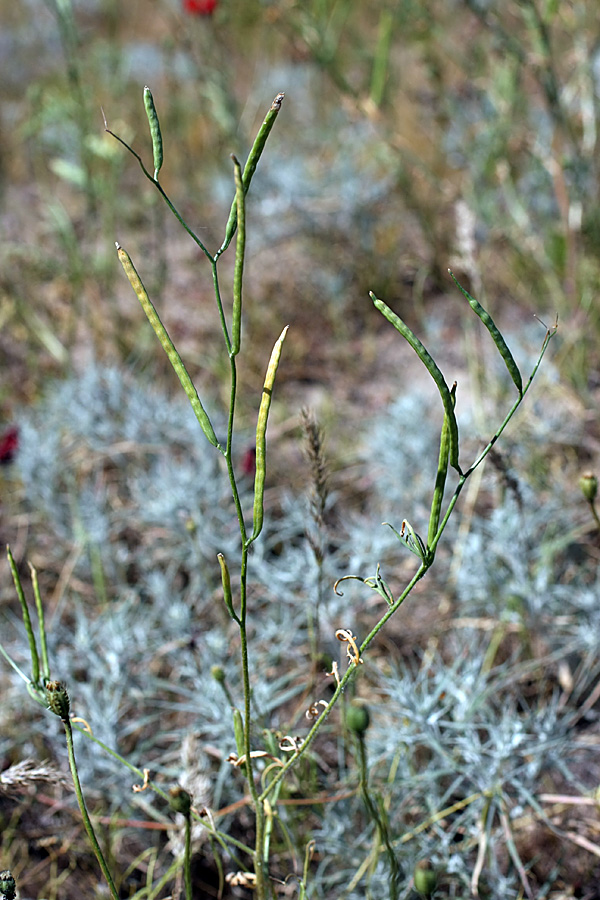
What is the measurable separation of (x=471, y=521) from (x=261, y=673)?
24.6 inches

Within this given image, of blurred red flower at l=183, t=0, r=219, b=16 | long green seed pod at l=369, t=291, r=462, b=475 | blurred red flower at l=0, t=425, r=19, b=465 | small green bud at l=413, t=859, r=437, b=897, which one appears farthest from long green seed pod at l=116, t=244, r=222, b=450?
blurred red flower at l=183, t=0, r=219, b=16

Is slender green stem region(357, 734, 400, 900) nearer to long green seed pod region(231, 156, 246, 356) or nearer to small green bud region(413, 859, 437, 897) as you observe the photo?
small green bud region(413, 859, 437, 897)

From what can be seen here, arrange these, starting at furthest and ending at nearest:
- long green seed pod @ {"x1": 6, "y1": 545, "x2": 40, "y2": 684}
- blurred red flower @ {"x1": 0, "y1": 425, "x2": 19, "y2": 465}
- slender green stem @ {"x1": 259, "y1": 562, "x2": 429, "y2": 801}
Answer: blurred red flower @ {"x1": 0, "y1": 425, "x2": 19, "y2": 465} < long green seed pod @ {"x1": 6, "y1": 545, "x2": 40, "y2": 684} < slender green stem @ {"x1": 259, "y1": 562, "x2": 429, "y2": 801}

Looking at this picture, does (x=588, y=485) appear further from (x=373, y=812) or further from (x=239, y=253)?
(x=239, y=253)

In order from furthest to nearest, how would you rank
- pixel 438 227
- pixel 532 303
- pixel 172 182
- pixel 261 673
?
pixel 172 182
pixel 438 227
pixel 532 303
pixel 261 673

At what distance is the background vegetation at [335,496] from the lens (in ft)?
4.42

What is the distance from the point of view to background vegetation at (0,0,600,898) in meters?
1.35

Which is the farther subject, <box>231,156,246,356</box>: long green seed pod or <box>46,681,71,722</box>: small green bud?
<box>46,681,71,722</box>: small green bud

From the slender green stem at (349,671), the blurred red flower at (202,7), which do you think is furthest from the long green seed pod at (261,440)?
the blurred red flower at (202,7)

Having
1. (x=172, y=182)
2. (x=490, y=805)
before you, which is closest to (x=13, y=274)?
(x=172, y=182)

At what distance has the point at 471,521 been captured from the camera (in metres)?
1.82

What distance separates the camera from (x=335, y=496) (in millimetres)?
2049

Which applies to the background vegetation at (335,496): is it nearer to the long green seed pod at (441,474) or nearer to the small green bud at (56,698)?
the small green bud at (56,698)

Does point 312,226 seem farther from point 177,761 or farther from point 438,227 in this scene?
point 177,761
